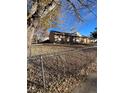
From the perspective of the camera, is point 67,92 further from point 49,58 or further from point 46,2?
point 46,2

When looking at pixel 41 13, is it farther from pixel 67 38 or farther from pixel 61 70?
pixel 61 70

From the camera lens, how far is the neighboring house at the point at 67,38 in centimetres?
232

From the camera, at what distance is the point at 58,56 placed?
2.34 metres

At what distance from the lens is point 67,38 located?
2.36 metres

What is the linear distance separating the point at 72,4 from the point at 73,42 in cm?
32

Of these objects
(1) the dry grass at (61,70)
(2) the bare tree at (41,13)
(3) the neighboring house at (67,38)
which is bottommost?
(1) the dry grass at (61,70)

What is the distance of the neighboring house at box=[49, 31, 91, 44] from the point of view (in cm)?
232

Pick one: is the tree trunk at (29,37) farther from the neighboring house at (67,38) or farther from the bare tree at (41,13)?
the neighboring house at (67,38)

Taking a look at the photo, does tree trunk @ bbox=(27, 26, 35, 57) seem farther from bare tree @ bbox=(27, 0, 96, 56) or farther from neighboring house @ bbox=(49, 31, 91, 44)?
neighboring house @ bbox=(49, 31, 91, 44)

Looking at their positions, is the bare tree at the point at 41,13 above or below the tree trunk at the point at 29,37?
above

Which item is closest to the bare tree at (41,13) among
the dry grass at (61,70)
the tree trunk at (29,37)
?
the tree trunk at (29,37)

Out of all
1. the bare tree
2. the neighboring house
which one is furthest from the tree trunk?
the neighboring house

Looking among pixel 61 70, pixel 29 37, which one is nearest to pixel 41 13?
pixel 29 37
